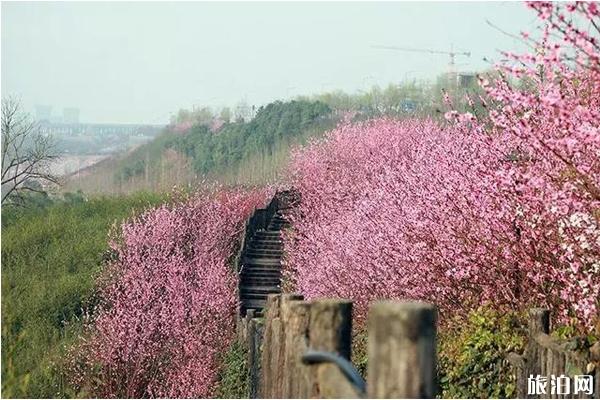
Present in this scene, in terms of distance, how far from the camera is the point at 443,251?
14273 millimetres

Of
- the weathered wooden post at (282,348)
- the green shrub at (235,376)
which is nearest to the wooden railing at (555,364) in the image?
the weathered wooden post at (282,348)

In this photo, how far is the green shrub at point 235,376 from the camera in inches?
822

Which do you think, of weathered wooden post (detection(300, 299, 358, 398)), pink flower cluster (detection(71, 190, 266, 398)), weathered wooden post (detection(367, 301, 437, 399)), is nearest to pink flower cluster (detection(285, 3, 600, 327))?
weathered wooden post (detection(300, 299, 358, 398))

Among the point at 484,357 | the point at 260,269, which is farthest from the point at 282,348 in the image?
the point at 260,269

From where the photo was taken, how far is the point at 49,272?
36.9 metres

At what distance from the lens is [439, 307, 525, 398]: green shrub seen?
12336 mm

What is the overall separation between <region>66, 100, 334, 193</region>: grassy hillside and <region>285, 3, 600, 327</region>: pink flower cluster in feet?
127

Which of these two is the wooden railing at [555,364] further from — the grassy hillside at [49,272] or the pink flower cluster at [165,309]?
the grassy hillside at [49,272]

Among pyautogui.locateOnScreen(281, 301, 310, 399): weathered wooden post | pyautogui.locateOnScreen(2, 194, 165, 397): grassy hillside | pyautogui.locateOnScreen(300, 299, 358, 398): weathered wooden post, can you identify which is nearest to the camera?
pyautogui.locateOnScreen(300, 299, 358, 398): weathered wooden post

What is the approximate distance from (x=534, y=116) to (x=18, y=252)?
1145 inches

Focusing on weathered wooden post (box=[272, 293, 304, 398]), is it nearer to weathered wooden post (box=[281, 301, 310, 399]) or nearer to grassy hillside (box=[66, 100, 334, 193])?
weathered wooden post (box=[281, 301, 310, 399])

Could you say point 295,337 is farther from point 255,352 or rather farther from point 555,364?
point 255,352

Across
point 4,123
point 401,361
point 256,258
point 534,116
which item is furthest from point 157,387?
point 401,361

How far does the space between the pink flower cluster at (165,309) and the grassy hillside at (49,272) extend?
0.64 m
